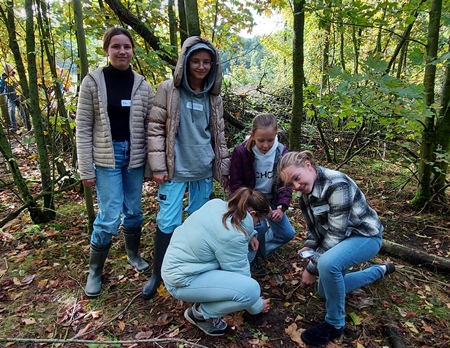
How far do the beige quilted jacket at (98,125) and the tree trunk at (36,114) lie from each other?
1.41 meters

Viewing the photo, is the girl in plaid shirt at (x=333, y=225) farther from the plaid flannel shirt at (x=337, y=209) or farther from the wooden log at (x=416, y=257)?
the wooden log at (x=416, y=257)

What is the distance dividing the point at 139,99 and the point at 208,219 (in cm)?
120

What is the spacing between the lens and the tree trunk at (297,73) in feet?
11.6

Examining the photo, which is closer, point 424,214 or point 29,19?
point 29,19

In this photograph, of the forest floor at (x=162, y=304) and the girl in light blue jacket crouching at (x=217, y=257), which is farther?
the forest floor at (x=162, y=304)

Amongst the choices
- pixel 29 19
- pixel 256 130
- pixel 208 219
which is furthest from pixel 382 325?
pixel 29 19

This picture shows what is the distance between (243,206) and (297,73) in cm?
242

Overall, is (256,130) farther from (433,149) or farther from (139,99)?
(433,149)

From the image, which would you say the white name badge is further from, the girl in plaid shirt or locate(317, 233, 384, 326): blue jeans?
locate(317, 233, 384, 326): blue jeans

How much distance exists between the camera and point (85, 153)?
2.42 metres

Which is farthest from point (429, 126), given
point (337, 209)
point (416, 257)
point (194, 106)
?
point (194, 106)

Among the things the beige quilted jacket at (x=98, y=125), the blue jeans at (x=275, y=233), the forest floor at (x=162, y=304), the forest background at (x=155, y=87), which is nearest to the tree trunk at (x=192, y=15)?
the forest background at (x=155, y=87)

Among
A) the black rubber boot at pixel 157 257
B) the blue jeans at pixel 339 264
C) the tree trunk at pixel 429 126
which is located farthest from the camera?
the tree trunk at pixel 429 126

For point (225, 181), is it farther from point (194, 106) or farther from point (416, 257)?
point (416, 257)
